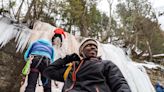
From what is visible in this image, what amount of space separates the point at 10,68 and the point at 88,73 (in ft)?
13.2

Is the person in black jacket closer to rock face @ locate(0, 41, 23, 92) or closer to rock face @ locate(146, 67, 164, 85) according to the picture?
rock face @ locate(0, 41, 23, 92)

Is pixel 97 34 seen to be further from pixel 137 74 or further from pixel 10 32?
pixel 10 32

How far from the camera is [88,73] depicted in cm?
248

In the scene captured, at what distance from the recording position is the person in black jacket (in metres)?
2.39

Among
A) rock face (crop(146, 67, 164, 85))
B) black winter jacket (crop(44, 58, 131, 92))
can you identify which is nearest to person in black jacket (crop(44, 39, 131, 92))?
black winter jacket (crop(44, 58, 131, 92))

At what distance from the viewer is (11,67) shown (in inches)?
245

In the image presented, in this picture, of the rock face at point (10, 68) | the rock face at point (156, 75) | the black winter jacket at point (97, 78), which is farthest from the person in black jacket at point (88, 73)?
the rock face at point (156, 75)

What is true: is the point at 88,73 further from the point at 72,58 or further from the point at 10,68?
the point at 10,68

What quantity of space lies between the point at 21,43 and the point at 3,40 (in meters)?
0.38

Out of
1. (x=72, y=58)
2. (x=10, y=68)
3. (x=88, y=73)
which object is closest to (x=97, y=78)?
(x=88, y=73)

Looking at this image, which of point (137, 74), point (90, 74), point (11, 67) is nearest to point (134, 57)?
point (137, 74)

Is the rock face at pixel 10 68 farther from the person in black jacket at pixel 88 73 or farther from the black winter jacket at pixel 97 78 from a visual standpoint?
the black winter jacket at pixel 97 78

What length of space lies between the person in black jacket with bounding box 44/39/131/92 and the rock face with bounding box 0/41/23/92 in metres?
3.49

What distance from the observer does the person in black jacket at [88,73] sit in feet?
7.86
